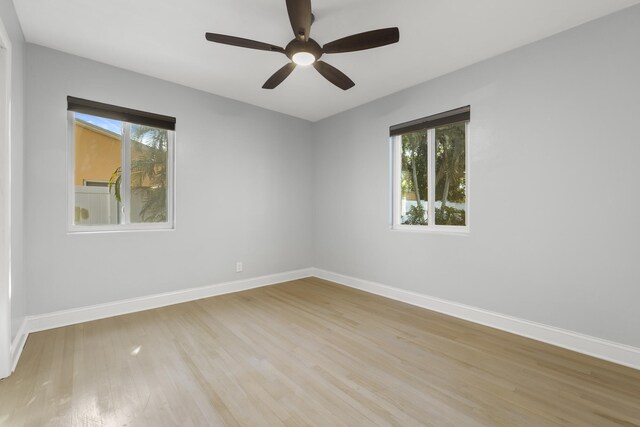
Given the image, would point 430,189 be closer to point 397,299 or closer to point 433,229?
point 433,229

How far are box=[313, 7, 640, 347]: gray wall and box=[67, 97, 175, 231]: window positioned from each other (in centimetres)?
295

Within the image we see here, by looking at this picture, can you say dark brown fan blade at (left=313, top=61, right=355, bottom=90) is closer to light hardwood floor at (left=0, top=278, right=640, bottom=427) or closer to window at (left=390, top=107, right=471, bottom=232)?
window at (left=390, top=107, right=471, bottom=232)

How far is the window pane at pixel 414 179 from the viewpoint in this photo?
345cm

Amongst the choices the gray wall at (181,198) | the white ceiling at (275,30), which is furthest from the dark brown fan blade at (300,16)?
the gray wall at (181,198)

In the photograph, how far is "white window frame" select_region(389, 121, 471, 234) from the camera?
9.89 ft

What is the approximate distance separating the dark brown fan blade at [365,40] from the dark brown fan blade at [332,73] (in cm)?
20

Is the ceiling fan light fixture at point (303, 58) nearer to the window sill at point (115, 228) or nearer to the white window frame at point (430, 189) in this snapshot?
the white window frame at point (430, 189)

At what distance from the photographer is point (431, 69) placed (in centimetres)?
299

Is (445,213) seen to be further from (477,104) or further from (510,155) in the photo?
(477,104)

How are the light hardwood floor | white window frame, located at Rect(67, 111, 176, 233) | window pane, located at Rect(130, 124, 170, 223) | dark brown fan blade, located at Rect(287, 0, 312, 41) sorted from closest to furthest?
the light hardwood floor, dark brown fan blade, located at Rect(287, 0, 312, 41), white window frame, located at Rect(67, 111, 176, 233), window pane, located at Rect(130, 124, 170, 223)

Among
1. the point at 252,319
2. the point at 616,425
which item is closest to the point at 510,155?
the point at 616,425

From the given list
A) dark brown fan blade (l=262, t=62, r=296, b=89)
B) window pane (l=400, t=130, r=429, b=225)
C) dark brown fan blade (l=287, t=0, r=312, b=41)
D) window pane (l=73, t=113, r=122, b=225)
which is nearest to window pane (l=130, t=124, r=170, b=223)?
window pane (l=73, t=113, r=122, b=225)

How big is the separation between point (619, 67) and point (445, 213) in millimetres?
1765

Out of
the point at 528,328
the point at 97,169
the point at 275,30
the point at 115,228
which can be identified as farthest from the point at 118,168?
the point at 528,328
